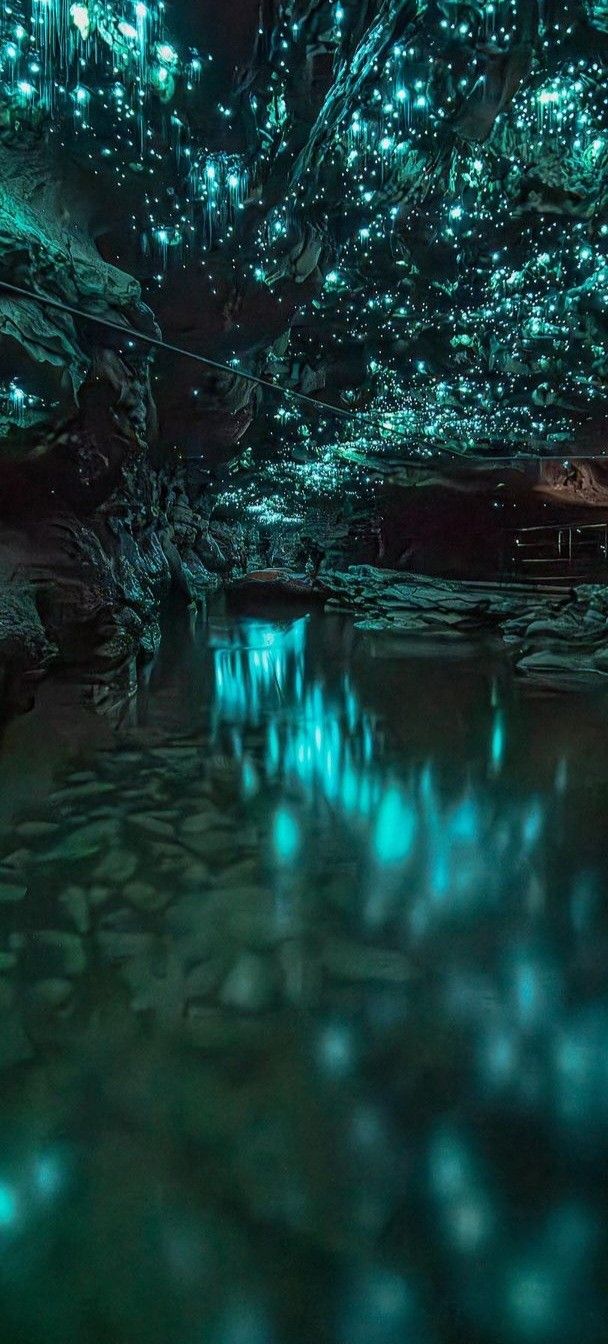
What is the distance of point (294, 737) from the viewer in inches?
209

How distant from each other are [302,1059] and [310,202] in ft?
28.0

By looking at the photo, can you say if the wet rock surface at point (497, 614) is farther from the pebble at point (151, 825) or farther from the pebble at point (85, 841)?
the pebble at point (85, 841)

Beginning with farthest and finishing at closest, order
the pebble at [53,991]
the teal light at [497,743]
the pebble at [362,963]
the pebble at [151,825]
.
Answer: the teal light at [497,743]
the pebble at [151,825]
the pebble at [362,963]
the pebble at [53,991]

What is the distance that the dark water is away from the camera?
1.29 meters

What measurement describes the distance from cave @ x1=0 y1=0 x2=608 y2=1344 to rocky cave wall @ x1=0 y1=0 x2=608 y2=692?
0.15 feet

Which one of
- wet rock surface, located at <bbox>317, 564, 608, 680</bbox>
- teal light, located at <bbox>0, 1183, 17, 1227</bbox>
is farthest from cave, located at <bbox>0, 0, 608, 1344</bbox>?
wet rock surface, located at <bbox>317, 564, 608, 680</bbox>

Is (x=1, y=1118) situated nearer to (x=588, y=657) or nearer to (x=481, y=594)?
(x=588, y=657)

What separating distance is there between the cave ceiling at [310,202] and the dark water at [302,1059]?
546 centimetres

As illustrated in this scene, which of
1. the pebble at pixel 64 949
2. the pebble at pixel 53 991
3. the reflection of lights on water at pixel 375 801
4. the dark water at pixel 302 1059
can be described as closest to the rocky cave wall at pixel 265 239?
the reflection of lights on water at pixel 375 801

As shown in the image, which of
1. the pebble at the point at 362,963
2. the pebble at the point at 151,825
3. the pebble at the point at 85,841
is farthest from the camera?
the pebble at the point at 151,825

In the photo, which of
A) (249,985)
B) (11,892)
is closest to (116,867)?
(11,892)

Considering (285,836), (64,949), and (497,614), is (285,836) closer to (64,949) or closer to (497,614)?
(64,949)

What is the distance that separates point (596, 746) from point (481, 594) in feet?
33.7

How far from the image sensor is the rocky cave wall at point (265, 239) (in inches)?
210
